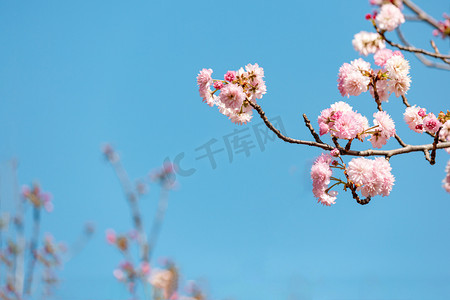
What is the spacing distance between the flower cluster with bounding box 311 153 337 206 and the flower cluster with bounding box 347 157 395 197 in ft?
0.51

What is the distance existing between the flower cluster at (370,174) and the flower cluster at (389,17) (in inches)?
35.9

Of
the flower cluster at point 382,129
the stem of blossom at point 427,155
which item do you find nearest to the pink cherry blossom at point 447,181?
the stem of blossom at point 427,155

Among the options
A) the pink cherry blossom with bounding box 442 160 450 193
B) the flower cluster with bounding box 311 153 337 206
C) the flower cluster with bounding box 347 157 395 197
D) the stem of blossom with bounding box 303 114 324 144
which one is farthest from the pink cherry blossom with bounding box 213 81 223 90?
the pink cherry blossom with bounding box 442 160 450 193

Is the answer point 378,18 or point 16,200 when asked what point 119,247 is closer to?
point 16,200

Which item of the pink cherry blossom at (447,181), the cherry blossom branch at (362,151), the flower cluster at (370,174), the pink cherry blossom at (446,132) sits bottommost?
the pink cherry blossom at (447,181)

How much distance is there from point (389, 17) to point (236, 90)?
115cm

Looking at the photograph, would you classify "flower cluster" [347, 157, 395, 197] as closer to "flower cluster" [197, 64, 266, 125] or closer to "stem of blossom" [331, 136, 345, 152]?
"stem of blossom" [331, 136, 345, 152]

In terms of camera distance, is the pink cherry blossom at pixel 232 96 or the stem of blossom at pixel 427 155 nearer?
the stem of blossom at pixel 427 155

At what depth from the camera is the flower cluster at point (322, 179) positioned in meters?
2.83

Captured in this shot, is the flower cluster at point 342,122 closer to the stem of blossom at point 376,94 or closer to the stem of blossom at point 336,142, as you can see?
the stem of blossom at point 336,142

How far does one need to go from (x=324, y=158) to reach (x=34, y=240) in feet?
11.9

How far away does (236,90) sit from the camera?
2.99m

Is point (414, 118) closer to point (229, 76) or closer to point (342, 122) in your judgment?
point (342, 122)

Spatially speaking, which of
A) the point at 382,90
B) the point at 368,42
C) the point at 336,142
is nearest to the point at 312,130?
the point at 336,142
